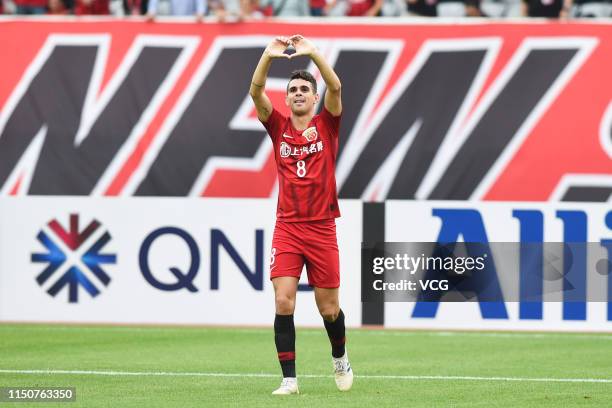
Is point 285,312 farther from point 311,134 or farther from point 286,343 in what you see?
point 311,134

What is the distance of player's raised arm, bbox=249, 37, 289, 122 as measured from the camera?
9.31 m

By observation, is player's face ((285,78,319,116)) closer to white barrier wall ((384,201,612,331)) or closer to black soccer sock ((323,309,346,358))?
black soccer sock ((323,309,346,358))

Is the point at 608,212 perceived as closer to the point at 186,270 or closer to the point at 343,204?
the point at 343,204

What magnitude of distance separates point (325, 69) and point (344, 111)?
726 cm

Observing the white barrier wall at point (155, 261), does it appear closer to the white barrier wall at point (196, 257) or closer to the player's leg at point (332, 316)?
the white barrier wall at point (196, 257)

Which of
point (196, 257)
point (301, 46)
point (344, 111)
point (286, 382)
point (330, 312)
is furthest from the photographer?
point (344, 111)

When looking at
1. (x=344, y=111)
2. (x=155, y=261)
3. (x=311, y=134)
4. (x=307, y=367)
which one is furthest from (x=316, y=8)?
(x=311, y=134)

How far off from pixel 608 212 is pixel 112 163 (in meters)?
6.11

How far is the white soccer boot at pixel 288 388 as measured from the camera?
30.7ft

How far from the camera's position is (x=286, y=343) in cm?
943

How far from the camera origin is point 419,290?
48.9ft

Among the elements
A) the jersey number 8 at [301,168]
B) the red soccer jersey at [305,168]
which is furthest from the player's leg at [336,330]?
the jersey number 8 at [301,168]

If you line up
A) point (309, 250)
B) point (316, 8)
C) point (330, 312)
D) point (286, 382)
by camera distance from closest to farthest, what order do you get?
1. point (286, 382)
2. point (309, 250)
3. point (330, 312)
4. point (316, 8)

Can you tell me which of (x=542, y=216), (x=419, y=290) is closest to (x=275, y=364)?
(x=419, y=290)
